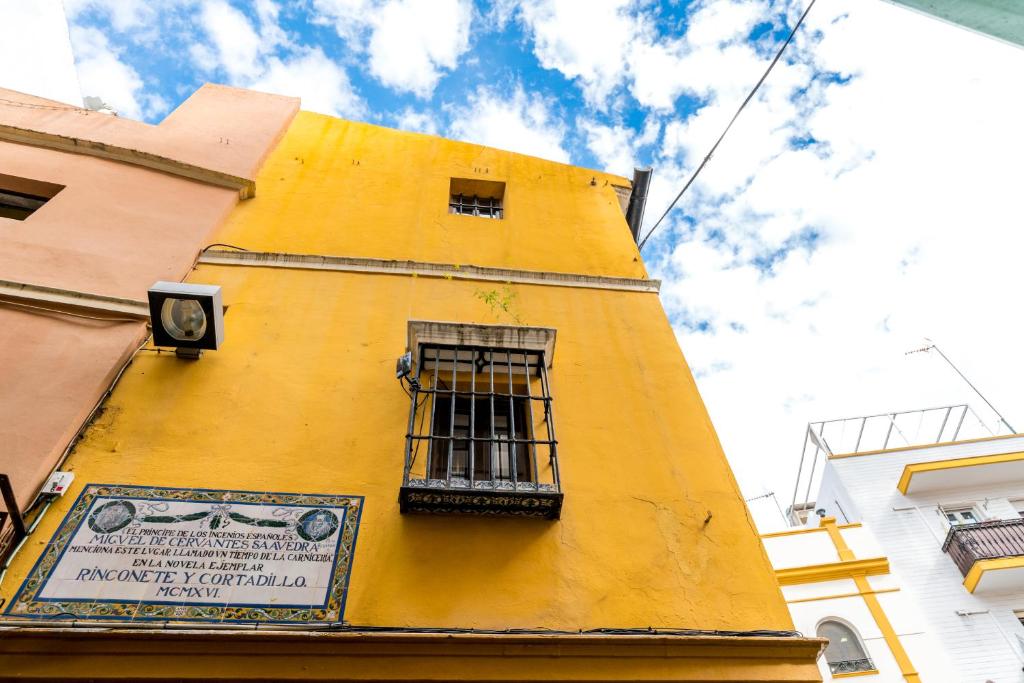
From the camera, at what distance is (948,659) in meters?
11.8

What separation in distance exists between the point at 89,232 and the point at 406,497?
17.4 feet

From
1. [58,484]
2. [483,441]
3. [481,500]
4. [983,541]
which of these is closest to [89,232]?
[58,484]

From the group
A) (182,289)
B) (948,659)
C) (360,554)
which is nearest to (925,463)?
(948,659)

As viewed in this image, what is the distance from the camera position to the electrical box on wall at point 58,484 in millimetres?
4797

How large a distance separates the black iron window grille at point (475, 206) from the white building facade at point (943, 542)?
31.6 ft

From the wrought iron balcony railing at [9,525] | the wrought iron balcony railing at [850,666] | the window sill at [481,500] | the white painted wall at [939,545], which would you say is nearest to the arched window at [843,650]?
the wrought iron balcony railing at [850,666]

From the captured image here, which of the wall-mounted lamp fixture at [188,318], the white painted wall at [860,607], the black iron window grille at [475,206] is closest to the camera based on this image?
the wall-mounted lamp fixture at [188,318]

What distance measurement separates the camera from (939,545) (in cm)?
1384

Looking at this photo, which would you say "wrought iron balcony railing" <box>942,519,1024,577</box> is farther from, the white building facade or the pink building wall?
the pink building wall

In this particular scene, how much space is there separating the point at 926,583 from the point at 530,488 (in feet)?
42.1

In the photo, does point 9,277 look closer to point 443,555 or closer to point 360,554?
point 360,554

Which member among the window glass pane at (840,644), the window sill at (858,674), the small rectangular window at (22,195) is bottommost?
the window sill at (858,674)

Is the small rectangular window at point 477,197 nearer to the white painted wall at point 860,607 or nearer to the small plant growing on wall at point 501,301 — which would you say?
the small plant growing on wall at point 501,301

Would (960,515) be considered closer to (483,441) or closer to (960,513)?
(960,513)
